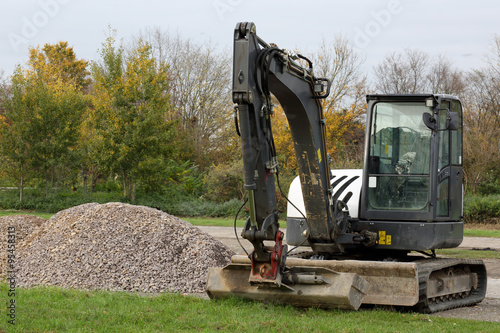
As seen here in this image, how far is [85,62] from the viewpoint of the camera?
162 ft

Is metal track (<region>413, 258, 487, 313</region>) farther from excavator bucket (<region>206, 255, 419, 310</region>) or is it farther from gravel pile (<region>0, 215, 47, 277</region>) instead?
gravel pile (<region>0, 215, 47, 277</region>)

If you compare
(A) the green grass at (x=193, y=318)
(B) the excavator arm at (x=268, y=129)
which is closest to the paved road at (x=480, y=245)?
(A) the green grass at (x=193, y=318)

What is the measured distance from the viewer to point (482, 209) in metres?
22.2

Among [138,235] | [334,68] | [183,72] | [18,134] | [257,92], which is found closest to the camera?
[257,92]

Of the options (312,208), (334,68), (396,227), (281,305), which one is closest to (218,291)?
(281,305)

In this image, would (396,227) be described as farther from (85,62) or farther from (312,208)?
(85,62)

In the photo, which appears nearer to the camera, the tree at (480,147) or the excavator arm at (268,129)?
the excavator arm at (268,129)

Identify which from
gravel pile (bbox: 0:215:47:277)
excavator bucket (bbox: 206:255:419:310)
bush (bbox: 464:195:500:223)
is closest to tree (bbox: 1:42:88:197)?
gravel pile (bbox: 0:215:47:277)

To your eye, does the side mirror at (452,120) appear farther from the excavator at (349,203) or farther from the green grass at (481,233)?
the green grass at (481,233)

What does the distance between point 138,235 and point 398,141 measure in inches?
200

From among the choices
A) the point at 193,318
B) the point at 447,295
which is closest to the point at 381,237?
the point at 447,295

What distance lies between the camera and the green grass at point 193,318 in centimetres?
636

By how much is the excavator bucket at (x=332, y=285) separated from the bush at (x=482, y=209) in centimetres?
1600

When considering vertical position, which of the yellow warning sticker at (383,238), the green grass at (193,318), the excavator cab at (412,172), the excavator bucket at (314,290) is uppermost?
the excavator cab at (412,172)
